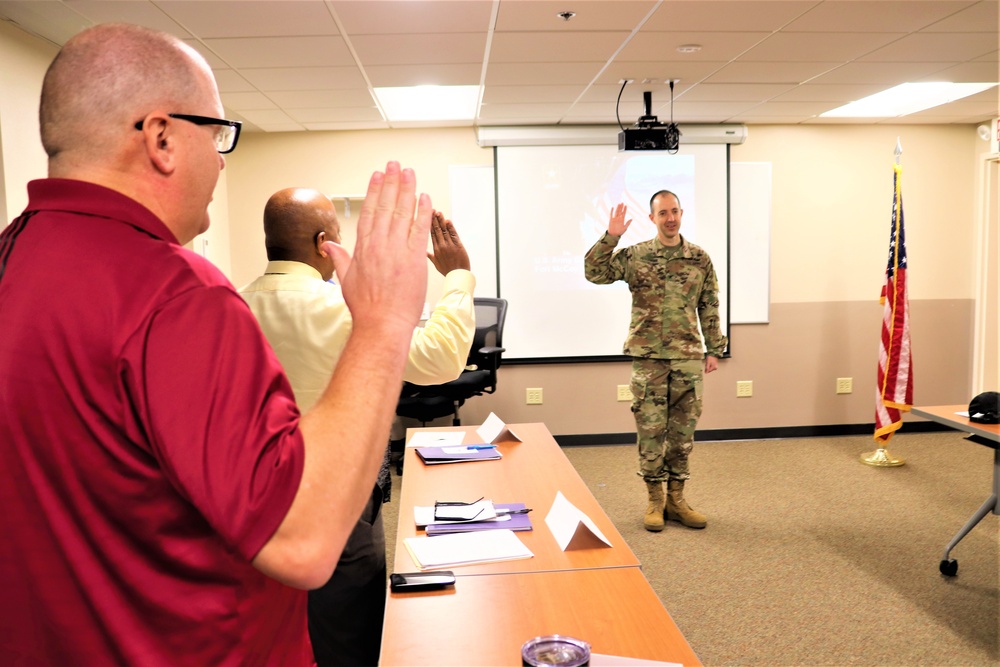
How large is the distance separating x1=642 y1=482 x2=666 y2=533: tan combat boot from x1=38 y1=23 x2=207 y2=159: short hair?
3426mm

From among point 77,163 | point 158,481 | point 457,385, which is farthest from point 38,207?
point 457,385

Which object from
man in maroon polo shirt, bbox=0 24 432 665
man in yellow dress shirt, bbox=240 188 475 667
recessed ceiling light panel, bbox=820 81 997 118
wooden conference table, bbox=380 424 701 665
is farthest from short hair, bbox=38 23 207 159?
recessed ceiling light panel, bbox=820 81 997 118

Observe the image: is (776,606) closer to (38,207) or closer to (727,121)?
(38,207)

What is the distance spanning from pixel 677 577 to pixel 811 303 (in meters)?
3.27

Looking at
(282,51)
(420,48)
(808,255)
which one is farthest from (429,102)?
(808,255)

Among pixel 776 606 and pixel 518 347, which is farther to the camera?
pixel 518 347

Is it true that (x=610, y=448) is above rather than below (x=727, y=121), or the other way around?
below

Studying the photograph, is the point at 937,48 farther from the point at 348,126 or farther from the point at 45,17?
the point at 45,17

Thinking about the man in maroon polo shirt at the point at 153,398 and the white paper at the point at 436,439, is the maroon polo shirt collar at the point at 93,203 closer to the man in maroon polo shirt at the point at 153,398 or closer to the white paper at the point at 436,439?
the man in maroon polo shirt at the point at 153,398

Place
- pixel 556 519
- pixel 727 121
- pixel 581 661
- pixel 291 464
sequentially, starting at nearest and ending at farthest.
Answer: pixel 291 464, pixel 581 661, pixel 556 519, pixel 727 121

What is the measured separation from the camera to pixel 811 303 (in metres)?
5.59

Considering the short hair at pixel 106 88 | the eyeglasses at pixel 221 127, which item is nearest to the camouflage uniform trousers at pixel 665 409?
the eyeglasses at pixel 221 127

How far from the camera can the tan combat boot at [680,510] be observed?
3.70m

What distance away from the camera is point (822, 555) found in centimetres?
333
